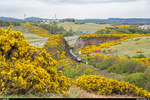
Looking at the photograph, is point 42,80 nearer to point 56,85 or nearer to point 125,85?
point 56,85

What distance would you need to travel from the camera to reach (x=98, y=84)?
7551 millimetres

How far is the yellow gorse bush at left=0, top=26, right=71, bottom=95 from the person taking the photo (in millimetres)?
5441

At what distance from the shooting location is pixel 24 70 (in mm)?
5754

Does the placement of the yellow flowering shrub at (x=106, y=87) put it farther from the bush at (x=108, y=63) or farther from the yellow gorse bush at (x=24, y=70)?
the bush at (x=108, y=63)

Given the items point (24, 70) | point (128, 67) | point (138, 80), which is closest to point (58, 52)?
point (24, 70)

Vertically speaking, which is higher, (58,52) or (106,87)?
(58,52)

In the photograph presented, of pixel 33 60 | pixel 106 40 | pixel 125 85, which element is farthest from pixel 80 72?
pixel 106 40

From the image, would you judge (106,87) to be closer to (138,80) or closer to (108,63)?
(138,80)

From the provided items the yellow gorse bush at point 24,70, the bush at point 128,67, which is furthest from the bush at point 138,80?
the yellow gorse bush at point 24,70

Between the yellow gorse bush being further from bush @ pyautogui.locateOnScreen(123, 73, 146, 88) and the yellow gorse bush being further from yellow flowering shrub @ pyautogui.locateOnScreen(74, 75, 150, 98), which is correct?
bush @ pyautogui.locateOnScreen(123, 73, 146, 88)

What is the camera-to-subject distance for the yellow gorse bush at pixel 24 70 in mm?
5441

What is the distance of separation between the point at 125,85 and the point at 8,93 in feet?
15.0

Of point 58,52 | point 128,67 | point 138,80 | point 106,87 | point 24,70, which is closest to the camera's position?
point 24,70

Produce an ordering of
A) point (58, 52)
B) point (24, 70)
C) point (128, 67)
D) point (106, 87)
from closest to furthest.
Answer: point (24, 70), point (106, 87), point (58, 52), point (128, 67)
